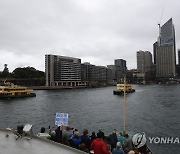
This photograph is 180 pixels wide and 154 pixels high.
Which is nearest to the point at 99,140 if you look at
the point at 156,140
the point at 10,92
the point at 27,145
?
the point at 27,145

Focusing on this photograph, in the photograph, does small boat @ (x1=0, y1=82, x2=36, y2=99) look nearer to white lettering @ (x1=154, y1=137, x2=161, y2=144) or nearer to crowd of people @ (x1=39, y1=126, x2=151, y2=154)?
white lettering @ (x1=154, y1=137, x2=161, y2=144)

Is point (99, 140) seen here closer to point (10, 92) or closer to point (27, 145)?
point (27, 145)

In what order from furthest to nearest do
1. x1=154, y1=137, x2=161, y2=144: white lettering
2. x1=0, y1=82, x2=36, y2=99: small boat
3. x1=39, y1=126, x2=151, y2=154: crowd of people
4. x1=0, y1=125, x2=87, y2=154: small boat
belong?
x1=0, y1=82, x2=36, y2=99: small boat → x1=154, y1=137, x2=161, y2=144: white lettering → x1=39, y1=126, x2=151, y2=154: crowd of people → x1=0, y1=125, x2=87, y2=154: small boat

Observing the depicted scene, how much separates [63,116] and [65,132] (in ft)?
5.85

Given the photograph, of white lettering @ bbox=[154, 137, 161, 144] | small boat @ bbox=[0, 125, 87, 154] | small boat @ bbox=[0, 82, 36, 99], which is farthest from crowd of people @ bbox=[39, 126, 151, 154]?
small boat @ bbox=[0, 82, 36, 99]

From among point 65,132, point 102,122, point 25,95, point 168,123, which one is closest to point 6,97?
point 25,95

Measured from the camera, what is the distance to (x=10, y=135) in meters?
11.2

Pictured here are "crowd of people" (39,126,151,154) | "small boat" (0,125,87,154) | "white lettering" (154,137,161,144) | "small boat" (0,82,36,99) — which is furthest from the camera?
"small boat" (0,82,36,99)

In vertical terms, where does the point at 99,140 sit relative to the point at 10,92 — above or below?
above

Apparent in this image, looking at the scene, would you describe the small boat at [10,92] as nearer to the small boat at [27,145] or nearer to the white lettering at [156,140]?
the white lettering at [156,140]

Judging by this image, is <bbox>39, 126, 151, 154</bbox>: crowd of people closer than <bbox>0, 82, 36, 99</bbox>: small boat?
Yes

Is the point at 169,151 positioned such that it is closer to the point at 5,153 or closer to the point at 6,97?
the point at 5,153

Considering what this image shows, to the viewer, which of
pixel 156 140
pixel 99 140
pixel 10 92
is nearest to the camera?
pixel 99 140

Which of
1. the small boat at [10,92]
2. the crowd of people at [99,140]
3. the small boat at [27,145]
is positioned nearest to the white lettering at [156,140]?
the crowd of people at [99,140]
